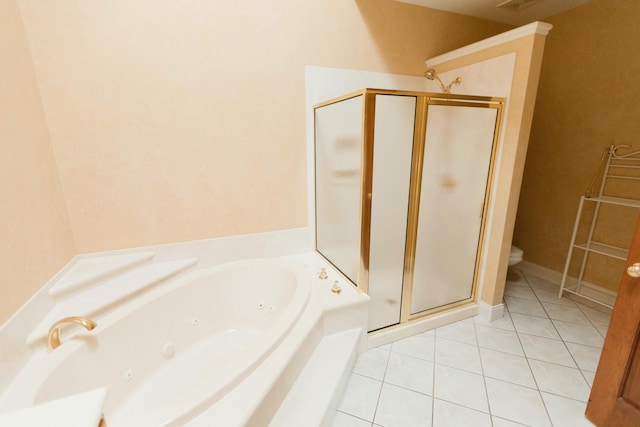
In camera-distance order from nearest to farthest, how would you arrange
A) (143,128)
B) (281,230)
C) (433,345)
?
(143,128) → (433,345) → (281,230)

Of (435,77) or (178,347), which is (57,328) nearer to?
(178,347)

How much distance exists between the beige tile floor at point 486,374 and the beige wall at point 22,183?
158 centimetres

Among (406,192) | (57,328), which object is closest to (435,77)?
(406,192)

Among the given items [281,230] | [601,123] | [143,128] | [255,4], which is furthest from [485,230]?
[143,128]

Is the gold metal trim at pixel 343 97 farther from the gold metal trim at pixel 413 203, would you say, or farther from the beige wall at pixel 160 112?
the gold metal trim at pixel 413 203

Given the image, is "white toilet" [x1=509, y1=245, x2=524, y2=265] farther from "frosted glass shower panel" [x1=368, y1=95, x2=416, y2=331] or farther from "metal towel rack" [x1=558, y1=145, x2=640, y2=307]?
"frosted glass shower panel" [x1=368, y1=95, x2=416, y2=331]

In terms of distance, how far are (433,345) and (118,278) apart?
204 centimetres

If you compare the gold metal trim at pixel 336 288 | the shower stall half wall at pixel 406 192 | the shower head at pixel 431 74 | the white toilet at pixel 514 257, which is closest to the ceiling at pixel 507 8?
the shower head at pixel 431 74

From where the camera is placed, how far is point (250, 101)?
5.99 feet

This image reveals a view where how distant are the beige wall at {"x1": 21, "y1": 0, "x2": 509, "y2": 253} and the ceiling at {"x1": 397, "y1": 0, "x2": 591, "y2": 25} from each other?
11cm

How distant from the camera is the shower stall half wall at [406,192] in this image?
5.12 ft

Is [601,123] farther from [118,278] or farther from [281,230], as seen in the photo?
[118,278]

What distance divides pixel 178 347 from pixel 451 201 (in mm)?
1971

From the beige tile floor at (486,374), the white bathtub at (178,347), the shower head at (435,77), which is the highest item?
the shower head at (435,77)
